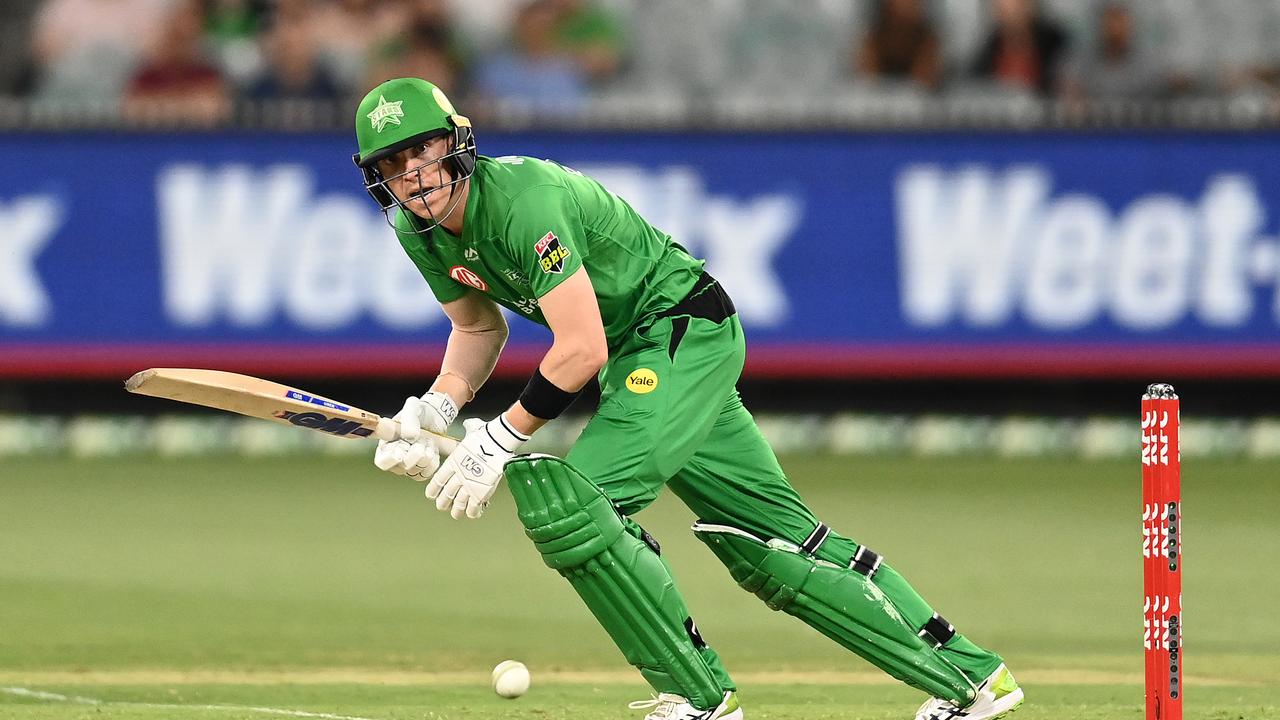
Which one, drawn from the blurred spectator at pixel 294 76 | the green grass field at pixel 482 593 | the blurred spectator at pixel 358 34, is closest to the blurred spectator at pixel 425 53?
the blurred spectator at pixel 358 34

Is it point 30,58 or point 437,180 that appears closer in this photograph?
point 437,180

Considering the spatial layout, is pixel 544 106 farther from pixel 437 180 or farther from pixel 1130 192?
pixel 437 180

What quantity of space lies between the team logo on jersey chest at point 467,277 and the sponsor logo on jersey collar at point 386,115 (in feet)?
1.47

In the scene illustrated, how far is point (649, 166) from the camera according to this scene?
1174 centimetres

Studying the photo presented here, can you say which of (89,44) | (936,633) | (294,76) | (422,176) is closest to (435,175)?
(422,176)

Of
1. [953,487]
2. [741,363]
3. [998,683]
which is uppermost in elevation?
[741,363]

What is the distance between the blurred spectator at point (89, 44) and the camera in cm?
1280

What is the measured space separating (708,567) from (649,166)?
10.7ft

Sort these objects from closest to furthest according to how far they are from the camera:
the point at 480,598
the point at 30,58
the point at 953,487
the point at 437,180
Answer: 1. the point at 437,180
2. the point at 480,598
3. the point at 953,487
4. the point at 30,58

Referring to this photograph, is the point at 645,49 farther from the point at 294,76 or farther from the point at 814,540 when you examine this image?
the point at 814,540

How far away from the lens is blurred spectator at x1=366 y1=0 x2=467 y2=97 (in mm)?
12742

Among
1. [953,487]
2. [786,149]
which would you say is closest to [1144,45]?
[786,149]

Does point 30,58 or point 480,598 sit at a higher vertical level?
point 30,58

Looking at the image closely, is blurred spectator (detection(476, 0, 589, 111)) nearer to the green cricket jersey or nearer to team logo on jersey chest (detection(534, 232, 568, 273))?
the green cricket jersey
